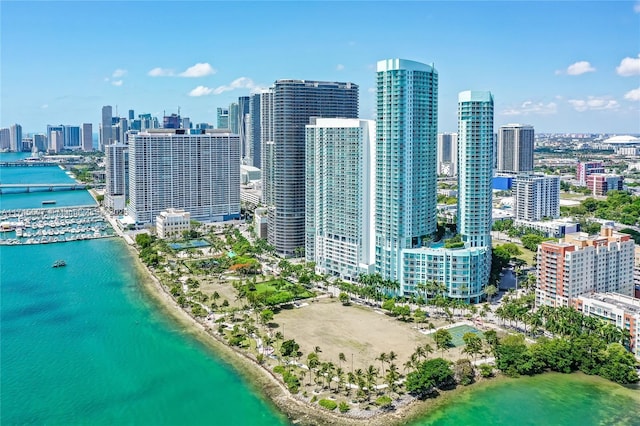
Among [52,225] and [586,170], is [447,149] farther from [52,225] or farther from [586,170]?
[52,225]

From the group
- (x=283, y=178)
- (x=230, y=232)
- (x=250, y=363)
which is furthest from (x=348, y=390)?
(x=230, y=232)

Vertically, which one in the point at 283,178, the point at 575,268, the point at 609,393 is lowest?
the point at 609,393

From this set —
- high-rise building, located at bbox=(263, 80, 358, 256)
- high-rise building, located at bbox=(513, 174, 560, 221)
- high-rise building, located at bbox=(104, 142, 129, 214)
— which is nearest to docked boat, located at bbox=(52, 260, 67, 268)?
high-rise building, located at bbox=(263, 80, 358, 256)

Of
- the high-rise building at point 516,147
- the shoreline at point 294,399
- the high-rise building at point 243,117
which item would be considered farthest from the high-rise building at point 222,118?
the shoreline at point 294,399

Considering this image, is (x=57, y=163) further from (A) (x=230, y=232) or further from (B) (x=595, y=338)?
(B) (x=595, y=338)

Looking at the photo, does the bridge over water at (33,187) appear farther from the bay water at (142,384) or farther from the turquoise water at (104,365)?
the bay water at (142,384)

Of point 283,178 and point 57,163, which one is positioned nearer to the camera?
point 283,178

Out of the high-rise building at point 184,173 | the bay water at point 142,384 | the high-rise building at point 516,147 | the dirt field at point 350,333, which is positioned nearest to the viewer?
the bay water at point 142,384
